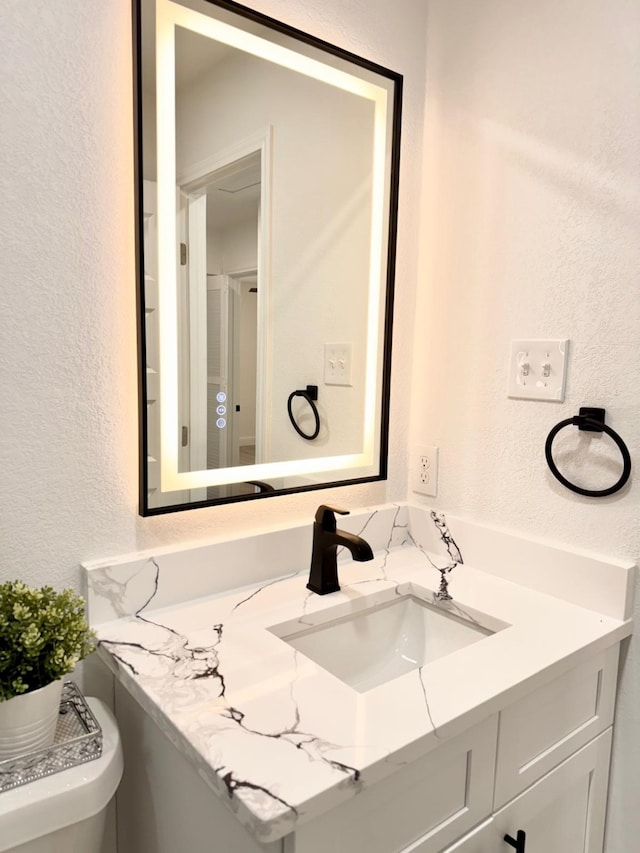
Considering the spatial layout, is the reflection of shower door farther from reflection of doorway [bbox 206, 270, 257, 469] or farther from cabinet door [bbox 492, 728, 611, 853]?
cabinet door [bbox 492, 728, 611, 853]

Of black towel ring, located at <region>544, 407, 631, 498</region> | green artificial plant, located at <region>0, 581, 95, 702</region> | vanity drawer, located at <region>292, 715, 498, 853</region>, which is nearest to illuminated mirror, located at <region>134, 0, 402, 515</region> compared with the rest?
green artificial plant, located at <region>0, 581, 95, 702</region>

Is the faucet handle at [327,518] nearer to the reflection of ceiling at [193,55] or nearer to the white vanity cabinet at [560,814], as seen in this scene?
the white vanity cabinet at [560,814]

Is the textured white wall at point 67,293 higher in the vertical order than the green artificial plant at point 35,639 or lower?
higher

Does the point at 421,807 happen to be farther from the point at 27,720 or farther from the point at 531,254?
the point at 531,254

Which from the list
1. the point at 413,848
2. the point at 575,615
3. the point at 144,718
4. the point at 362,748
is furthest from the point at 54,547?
the point at 575,615

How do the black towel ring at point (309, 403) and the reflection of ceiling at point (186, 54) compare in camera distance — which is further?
the black towel ring at point (309, 403)

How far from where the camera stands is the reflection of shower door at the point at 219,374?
1.12m

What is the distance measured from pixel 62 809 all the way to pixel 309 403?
812 mm

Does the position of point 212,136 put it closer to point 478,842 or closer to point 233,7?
point 233,7

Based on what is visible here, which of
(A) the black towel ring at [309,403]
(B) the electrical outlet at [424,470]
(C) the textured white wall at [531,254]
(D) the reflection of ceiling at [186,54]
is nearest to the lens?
(D) the reflection of ceiling at [186,54]

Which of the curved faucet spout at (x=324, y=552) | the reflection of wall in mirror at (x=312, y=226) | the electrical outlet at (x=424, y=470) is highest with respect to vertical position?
the reflection of wall in mirror at (x=312, y=226)

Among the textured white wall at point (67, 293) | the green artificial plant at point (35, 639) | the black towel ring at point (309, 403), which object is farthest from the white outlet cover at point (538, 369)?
the green artificial plant at point (35, 639)

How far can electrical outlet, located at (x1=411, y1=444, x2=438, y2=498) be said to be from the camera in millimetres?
1406

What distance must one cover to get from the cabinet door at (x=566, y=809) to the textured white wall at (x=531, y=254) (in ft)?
0.14
